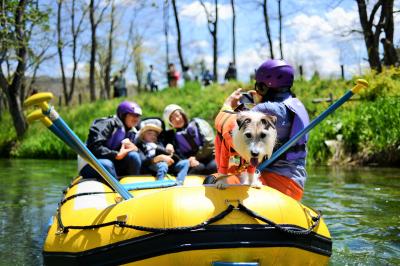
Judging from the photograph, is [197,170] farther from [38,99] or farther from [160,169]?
[38,99]

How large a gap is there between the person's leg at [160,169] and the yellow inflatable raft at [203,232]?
7.93 feet

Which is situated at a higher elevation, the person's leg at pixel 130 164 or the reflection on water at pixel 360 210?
the person's leg at pixel 130 164

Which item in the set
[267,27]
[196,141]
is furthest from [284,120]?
[267,27]

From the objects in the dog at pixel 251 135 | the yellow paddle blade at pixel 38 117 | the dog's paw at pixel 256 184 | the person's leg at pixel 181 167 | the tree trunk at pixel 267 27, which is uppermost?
the tree trunk at pixel 267 27

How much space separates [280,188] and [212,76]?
1995 cm

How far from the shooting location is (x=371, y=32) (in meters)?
14.4

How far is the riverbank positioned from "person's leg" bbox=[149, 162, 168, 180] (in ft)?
17.8

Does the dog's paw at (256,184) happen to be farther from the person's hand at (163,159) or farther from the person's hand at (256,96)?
the person's hand at (163,159)

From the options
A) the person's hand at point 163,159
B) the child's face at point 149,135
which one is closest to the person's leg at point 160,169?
the person's hand at point 163,159

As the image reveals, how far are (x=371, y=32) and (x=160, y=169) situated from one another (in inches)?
415

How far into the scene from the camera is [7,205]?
6.90 m

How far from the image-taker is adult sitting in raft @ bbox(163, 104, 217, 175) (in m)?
6.19

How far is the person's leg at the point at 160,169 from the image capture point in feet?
18.4

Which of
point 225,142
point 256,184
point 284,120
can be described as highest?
point 284,120
